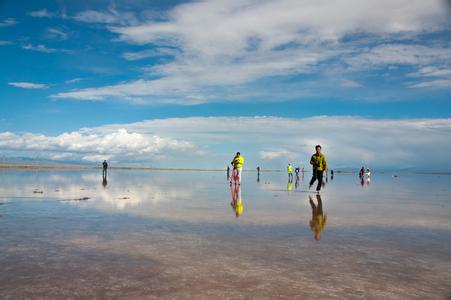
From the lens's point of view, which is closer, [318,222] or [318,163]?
[318,222]

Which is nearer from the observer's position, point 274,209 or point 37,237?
point 37,237

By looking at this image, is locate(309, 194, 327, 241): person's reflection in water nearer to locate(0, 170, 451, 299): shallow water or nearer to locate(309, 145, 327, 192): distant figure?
locate(0, 170, 451, 299): shallow water

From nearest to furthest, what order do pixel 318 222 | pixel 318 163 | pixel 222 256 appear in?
pixel 222 256 → pixel 318 222 → pixel 318 163

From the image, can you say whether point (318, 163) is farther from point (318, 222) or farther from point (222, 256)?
point (222, 256)

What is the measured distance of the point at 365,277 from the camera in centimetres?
478

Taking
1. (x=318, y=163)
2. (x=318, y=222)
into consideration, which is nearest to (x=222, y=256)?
(x=318, y=222)

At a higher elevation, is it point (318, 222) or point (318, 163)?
point (318, 163)

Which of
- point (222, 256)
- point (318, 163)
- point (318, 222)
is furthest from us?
point (318, 163)

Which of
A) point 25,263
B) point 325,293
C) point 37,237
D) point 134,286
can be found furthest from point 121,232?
point 325,293

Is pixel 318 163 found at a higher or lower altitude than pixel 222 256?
higher

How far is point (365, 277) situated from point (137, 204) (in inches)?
382

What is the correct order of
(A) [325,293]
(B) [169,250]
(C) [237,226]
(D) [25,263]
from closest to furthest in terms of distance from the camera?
(A) [325,293]
(D) [25,263]
(B) [169,250]
(C) [237,226]

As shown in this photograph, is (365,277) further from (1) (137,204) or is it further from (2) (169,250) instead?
(1) (137,204)

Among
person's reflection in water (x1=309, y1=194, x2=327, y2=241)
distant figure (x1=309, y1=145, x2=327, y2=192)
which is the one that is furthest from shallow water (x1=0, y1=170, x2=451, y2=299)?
distant figure (x1=309, y1=145, x2=327, y2=192)
